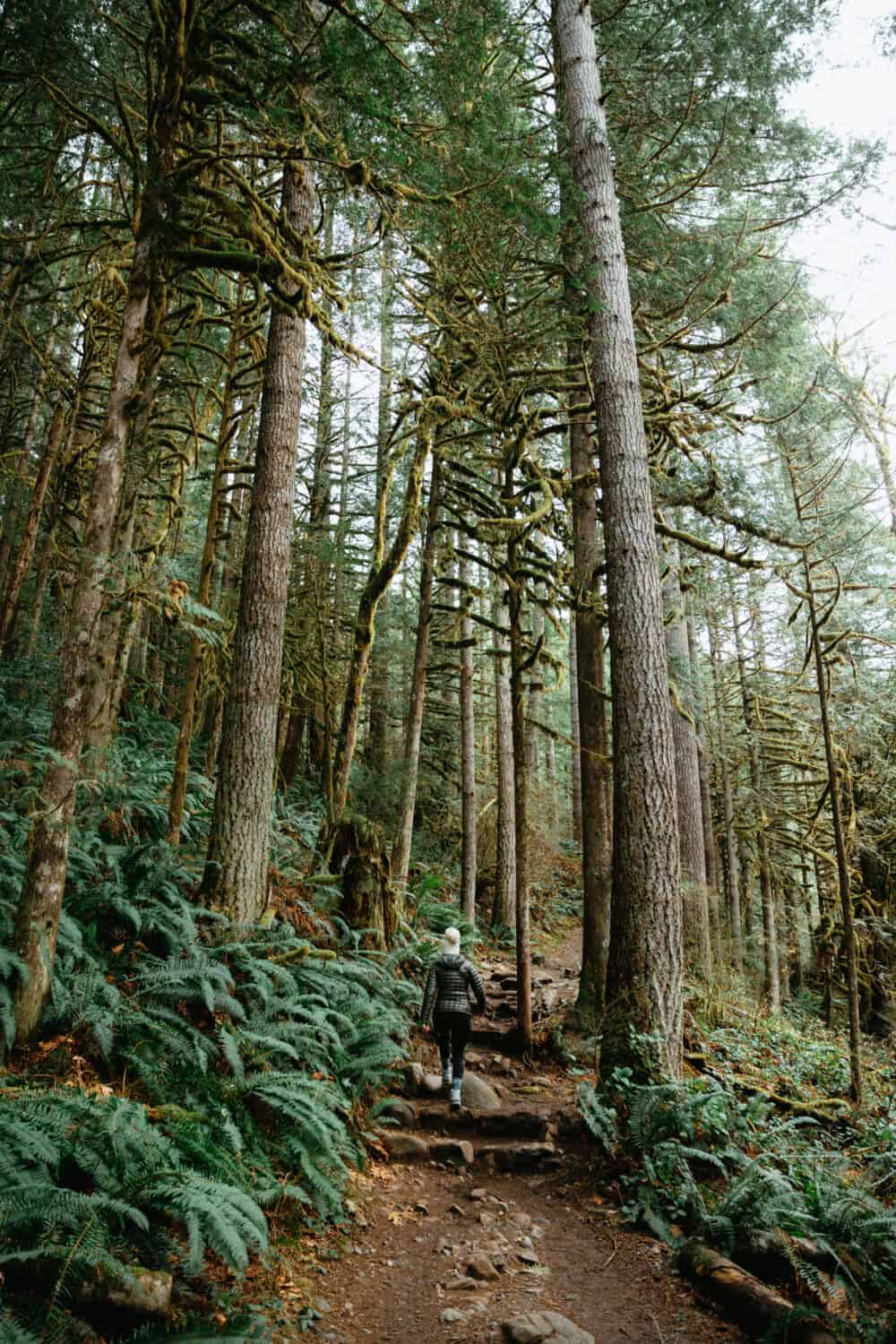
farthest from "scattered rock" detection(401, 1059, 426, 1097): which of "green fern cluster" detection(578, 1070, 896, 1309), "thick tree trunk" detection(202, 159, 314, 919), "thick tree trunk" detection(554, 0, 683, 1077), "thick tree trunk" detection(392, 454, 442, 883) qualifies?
"thick tree trunk" detection(392, 454, 442, 883)

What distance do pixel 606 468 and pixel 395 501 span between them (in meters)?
6.13

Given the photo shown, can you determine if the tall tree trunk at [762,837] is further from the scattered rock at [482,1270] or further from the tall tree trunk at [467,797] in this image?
the scattered rock at [482,1270]

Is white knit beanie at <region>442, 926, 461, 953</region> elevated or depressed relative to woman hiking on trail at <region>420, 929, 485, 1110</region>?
elevated

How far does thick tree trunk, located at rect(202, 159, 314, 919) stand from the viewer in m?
6.66

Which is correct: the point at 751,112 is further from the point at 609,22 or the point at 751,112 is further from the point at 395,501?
the point at 395,501

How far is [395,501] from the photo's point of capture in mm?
12820

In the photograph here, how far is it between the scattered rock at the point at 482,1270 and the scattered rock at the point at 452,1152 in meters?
1.61

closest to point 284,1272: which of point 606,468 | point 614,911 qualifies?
point 614,911

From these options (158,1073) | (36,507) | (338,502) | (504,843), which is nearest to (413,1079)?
(158,1073)

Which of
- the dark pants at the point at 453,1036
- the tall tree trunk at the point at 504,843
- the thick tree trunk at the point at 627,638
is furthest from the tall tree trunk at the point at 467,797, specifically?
the dark pants at the point at 453,1036

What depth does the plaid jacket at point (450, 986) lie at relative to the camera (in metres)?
7.16

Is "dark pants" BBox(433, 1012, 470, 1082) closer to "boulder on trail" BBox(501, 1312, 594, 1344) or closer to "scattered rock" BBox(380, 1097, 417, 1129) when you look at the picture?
"scattered rock" BBox(380, 1097, 417, 1129)

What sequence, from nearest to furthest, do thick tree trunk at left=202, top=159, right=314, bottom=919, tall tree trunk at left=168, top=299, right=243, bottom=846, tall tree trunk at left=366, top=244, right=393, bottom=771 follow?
thick tree trunk at left=202, top=159, right=314, bottom=919 < tall tree trunk at left=168, top=299, right=243, bottom=846 < tall tree trunk at left=366, top=244, right=393, bottom=771

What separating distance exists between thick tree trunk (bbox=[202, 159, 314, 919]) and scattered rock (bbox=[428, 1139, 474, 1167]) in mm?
2587
